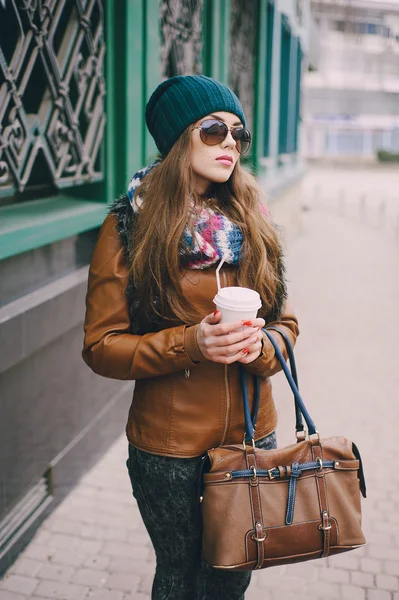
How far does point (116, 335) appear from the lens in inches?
84.7

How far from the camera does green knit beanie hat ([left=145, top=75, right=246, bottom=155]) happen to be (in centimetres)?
217

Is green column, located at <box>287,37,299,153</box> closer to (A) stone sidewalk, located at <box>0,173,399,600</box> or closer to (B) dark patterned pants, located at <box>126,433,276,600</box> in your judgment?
(A) stone sidewalk, located at <box>0,173,399,600</box>

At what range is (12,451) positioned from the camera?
3.44 metres

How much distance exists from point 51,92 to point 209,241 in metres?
1.99

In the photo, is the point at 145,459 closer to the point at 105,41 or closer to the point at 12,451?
the point at 12,451

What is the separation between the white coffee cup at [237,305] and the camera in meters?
1.88

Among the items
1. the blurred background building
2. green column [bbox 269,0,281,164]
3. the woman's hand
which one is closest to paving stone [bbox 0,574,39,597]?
the woman's hand

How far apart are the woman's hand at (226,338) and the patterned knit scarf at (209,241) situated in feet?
0.82

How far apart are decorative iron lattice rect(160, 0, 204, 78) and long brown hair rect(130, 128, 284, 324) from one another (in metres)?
3.37

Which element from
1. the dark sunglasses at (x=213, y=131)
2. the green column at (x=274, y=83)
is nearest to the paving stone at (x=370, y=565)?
the dark sunglasses at (x=213, y=131)

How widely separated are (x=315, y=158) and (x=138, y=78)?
5200cm

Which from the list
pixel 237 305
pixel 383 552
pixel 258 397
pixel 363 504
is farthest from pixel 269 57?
pixel 237 305

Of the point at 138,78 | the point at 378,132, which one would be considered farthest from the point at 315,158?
the point at 138,78

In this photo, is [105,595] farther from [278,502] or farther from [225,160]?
[225,160]
